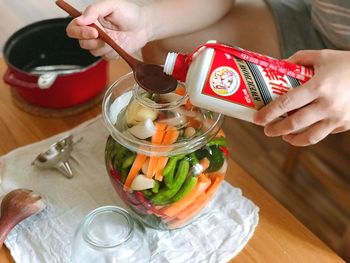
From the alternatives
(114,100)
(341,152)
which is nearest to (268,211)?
(114,100)

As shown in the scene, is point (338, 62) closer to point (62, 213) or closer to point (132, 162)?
point (132, 162)

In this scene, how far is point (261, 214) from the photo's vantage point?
2.42ft

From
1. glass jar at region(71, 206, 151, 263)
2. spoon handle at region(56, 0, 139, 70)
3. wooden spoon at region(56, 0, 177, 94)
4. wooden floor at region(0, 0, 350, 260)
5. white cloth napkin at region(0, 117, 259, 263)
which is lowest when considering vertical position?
wooden floor at region(0, 0, 350, 260)

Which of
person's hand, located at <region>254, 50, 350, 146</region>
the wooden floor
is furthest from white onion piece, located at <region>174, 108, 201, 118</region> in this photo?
the wooden floor

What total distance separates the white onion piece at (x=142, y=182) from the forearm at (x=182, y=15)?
306 mm

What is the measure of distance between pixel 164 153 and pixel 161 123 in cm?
4

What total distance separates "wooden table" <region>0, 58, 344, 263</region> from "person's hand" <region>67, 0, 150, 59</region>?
0.17 metres

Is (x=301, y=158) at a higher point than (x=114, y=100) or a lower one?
lower

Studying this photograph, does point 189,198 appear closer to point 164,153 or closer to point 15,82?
point 164,153

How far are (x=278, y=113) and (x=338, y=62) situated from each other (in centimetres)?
12

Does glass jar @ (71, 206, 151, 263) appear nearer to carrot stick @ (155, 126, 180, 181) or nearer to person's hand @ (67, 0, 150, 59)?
carrot stick @ (155, 126, 180, 181)

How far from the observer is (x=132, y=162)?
630 millimetres

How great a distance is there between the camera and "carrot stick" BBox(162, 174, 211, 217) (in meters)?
0.65

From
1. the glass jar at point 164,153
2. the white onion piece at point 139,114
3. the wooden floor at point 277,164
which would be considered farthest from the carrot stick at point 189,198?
the wooden floor at point 277,164
